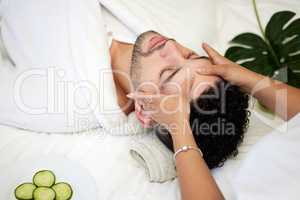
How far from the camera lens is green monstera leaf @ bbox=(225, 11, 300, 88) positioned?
1.44 m

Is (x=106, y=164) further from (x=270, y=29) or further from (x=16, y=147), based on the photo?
(x=270, y=29)

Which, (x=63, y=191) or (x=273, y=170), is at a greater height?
(x=273, y=170)

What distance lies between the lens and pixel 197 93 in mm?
1153

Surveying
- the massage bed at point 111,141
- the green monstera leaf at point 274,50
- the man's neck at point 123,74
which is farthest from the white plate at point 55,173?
the green monstera leaf at point 274,50

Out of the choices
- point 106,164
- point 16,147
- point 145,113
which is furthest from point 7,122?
point 145,113

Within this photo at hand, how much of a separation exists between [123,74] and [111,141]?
9.8 inches

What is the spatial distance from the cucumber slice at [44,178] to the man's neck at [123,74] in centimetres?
37

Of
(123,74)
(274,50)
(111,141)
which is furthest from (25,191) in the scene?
(274,50)

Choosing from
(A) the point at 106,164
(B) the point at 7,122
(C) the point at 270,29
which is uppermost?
(C) the point at 270,29

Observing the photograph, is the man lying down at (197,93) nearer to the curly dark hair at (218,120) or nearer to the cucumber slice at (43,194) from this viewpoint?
the curly dark hair at (218,120)

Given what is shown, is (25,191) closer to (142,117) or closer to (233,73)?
(142,117)

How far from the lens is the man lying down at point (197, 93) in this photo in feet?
3.72

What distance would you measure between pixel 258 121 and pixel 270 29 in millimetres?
431

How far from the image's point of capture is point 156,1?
1556 millimetres
